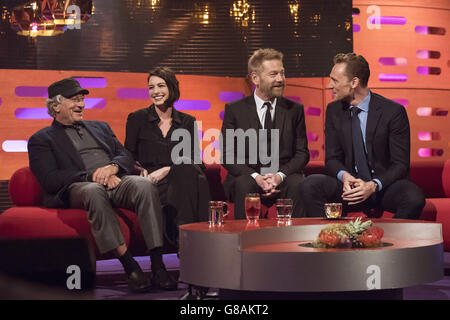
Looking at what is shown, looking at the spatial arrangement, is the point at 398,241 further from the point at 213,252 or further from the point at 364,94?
the point at 364,94

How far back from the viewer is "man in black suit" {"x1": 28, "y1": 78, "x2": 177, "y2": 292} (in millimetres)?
3492

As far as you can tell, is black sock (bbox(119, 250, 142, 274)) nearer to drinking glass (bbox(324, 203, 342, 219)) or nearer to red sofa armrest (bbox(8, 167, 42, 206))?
red sofa armrest (bbox(8, 167, 42, 206))

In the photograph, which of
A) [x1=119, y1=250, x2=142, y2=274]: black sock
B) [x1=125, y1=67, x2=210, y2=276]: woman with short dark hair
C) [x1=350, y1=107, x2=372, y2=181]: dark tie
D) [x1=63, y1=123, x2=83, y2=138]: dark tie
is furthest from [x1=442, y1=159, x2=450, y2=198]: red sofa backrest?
[x1=63, y1=123, x2=83, y2=138]: dark tie

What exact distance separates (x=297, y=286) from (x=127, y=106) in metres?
3.16

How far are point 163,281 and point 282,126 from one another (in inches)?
53.9

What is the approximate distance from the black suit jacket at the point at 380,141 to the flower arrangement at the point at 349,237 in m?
1.30

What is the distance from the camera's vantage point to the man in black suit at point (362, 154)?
375 cm

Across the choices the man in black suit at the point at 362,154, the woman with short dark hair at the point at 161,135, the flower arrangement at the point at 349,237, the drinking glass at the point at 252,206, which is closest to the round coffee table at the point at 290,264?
the flower arrangement at the point at 349,237

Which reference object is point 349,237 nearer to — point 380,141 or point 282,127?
point 380,141

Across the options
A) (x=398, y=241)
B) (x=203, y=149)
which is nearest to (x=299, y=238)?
(x=398, y=241)

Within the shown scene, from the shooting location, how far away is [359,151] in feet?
13.1

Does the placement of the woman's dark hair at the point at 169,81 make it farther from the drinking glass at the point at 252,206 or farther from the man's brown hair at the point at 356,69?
the drinking glass at the point at 252,206

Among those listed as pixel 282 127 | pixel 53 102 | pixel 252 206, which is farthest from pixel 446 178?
pixel 53 102

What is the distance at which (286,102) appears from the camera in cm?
436
